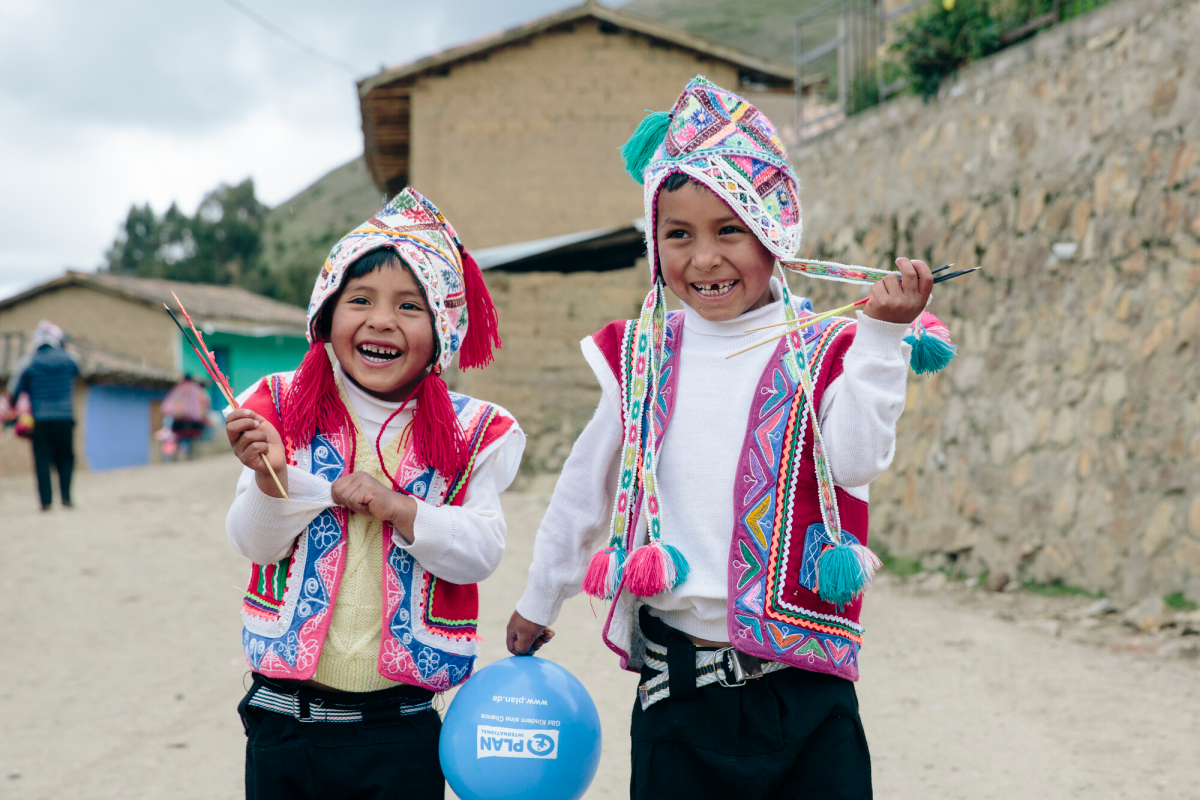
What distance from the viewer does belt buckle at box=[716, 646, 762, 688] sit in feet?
6.19

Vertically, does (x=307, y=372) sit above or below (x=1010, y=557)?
above

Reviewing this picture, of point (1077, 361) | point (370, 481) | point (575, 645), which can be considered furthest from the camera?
point (1077, 361)

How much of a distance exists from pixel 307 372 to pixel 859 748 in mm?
1278

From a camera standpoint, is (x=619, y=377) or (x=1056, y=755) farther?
(x=1056, y=755)

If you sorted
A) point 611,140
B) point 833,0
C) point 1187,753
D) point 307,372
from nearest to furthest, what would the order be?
point 307,372, point 1187,753, point 833,0, point 611,140

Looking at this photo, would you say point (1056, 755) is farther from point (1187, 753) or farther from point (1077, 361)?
point (1077, 361)

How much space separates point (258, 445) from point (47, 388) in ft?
31.5

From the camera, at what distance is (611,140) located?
12.8 m

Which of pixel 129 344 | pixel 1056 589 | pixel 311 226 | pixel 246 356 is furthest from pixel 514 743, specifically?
pixel 311 226

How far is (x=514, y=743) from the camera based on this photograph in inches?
76.8

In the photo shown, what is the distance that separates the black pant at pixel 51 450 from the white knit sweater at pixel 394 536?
30.3 feet

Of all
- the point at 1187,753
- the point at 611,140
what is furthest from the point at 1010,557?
the point at 611,140

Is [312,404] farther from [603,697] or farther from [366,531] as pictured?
[603,697]

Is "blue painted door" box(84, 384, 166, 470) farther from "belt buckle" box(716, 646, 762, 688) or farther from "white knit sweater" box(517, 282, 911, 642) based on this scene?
"belt buckle" box(716, 646, 762, 688)
